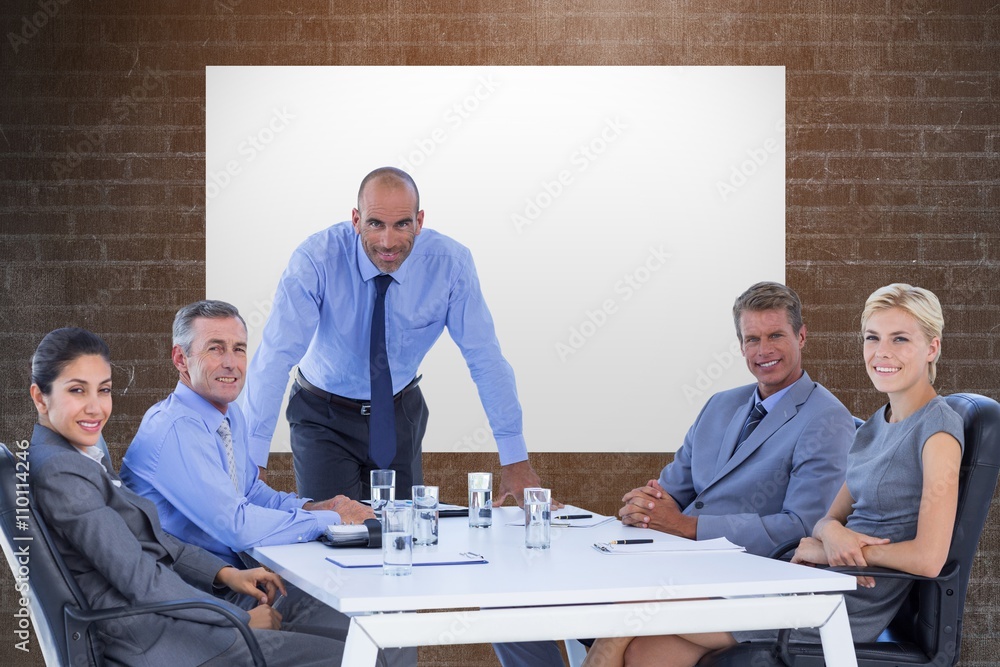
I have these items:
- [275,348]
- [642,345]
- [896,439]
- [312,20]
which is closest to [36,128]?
[312,20]

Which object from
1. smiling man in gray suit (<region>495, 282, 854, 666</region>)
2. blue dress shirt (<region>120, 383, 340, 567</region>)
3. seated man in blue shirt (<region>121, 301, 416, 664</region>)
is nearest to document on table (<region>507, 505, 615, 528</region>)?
smiling man in gray suit (<region>495, 282, 854, 666</region>)

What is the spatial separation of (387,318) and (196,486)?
4.11 ft

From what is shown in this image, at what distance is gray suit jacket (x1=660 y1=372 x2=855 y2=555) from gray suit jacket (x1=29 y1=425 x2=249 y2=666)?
1.28 m

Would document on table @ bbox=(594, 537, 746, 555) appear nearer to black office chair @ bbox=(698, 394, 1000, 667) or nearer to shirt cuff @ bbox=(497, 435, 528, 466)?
black office chair @ bbox=(698, 394, 1000, 667)

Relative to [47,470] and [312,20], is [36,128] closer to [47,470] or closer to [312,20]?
[312,20]

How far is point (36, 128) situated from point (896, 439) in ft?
12.1

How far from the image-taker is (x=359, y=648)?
1.66m

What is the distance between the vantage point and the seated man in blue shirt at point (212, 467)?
2.36m

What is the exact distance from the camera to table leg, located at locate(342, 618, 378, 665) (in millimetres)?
1660

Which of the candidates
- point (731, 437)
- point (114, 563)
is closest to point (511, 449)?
point (731, 437)

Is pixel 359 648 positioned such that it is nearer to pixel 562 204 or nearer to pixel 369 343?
pixel 369 343

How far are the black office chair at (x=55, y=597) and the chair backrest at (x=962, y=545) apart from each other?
1.48 metres

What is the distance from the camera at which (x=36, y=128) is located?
14.4ft

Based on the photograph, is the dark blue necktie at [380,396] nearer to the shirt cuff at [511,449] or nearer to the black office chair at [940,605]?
the shirt cuff at [511,449]
